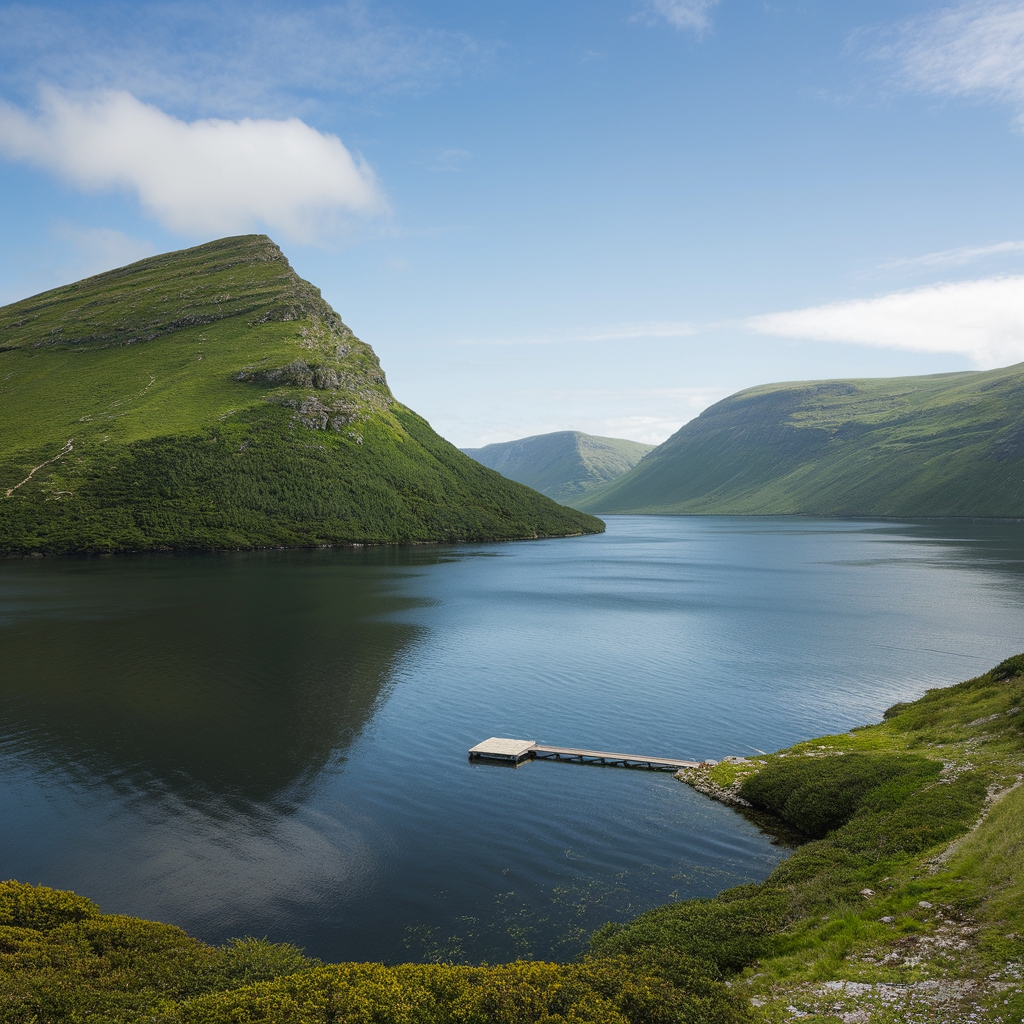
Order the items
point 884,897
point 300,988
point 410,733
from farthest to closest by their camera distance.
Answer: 1. point 410,733
2. point 884,897
3. point 300,988

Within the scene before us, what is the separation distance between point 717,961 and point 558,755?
79.9 feet

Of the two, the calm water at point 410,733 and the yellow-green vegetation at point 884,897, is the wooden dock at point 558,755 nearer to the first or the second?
the calm water at point 410,733

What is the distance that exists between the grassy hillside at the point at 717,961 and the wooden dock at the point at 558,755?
1377cm

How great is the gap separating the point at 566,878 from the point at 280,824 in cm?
1533

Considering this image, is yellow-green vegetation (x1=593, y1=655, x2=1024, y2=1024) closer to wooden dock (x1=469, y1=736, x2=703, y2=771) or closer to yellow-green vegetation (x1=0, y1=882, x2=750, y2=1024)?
yellow-green vegetation (x1=0, y1=882, x2=750, y2=1024)

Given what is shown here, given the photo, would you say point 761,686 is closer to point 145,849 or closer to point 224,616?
point 145,849

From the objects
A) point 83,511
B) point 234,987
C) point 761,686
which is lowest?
point 761,686

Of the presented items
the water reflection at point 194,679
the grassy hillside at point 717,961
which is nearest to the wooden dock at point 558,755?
the water reflection at point 194,679

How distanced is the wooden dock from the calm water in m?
1.30

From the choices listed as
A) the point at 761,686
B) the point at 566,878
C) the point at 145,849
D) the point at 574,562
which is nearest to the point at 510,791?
the point at 566,878

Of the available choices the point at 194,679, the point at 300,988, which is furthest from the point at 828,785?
the point at 194,679

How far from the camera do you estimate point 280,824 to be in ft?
113

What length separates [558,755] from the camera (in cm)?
4500

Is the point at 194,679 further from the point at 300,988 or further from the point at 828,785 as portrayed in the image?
the point at 828,785
